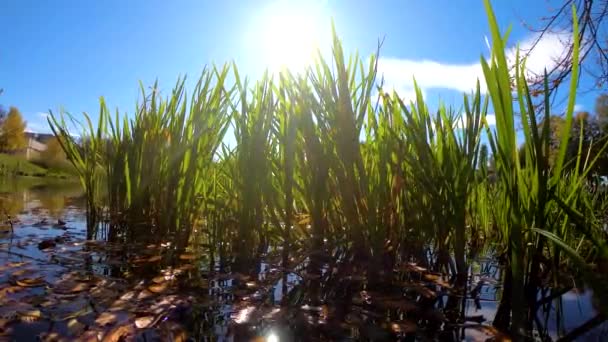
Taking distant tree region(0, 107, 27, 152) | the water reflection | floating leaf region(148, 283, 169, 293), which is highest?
distant tree region(0, 107, 27, 152)

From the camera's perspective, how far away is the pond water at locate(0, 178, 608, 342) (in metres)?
0.81

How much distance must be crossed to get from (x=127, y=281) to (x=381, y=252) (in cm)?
78

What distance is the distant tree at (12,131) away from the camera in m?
26.6

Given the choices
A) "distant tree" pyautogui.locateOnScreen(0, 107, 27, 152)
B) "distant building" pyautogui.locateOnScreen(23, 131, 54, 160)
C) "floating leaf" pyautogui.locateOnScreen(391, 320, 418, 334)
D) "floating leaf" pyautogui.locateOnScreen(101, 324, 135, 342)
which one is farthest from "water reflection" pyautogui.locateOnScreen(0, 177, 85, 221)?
"distant building" pyautogui.locateOnScreen(23, 131, 54, 160)

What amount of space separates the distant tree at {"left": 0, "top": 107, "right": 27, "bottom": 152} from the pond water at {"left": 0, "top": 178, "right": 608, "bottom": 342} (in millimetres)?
31688

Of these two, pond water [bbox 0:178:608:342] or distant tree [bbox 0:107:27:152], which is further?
distant tree [bbox 0:107:27:152]

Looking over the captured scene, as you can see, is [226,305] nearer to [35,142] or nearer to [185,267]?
[185,267]

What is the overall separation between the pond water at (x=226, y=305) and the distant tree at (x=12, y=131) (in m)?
31.7

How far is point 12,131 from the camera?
89.9ft

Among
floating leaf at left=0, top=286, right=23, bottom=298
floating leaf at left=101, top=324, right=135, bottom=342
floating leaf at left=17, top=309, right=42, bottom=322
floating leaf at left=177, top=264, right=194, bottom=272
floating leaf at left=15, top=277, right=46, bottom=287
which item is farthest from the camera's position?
floating leaf at left=177, top=264, right=194, bottom=272

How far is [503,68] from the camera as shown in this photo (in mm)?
720

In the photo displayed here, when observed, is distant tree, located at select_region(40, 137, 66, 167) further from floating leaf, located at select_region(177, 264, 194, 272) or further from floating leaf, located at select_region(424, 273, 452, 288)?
floating leaf, located at select_region(424, 273, 452, 288)


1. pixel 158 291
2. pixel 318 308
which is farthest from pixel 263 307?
pixel 158 291

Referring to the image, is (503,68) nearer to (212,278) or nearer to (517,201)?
(517,201)
